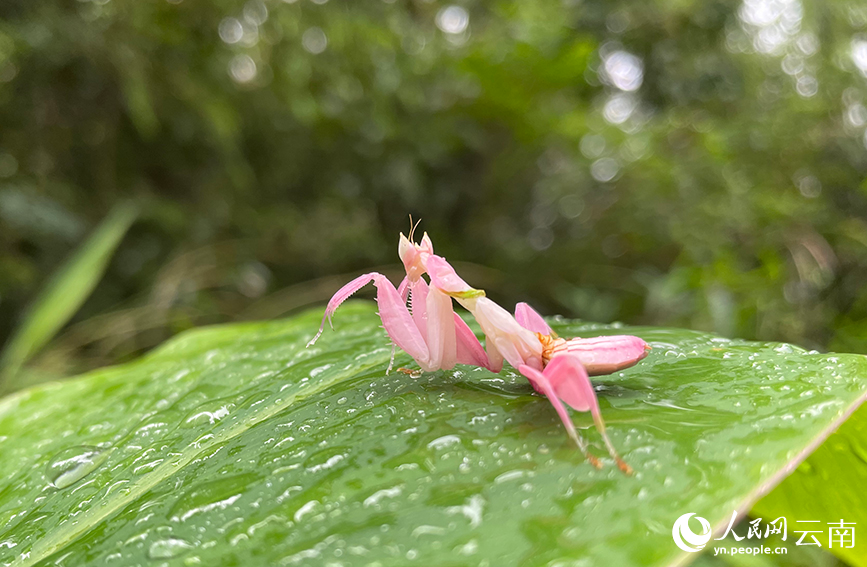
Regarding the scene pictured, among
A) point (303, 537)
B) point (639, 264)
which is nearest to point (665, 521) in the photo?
point (303, 537)

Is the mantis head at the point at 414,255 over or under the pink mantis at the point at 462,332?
over

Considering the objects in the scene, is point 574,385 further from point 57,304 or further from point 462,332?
point 57,304

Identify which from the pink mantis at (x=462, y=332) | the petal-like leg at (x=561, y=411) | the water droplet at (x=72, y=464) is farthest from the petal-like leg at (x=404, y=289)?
the water droplet at (x=72, y=464)

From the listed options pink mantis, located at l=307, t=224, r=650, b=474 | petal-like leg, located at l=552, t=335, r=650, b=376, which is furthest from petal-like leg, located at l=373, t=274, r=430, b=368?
petal-like leg, located at l=552, t=335, r=650, b=376

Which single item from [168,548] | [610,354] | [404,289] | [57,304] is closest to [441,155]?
[57,304]

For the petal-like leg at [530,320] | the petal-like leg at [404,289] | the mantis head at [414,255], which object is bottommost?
the petal-like leg at [530,320]

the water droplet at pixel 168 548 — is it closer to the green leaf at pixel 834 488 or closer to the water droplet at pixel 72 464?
the water droplet at pixel 72 464

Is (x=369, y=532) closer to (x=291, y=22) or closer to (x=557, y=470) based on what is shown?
(x=557, y=470)
